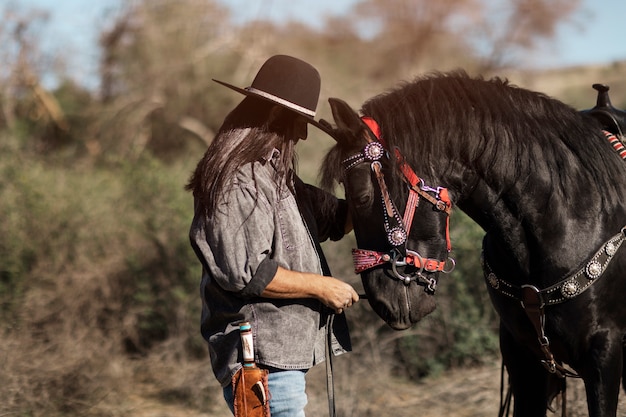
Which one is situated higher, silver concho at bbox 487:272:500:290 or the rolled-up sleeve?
the rolled-up sleeve

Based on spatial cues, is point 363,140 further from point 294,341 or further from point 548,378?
point 548,378

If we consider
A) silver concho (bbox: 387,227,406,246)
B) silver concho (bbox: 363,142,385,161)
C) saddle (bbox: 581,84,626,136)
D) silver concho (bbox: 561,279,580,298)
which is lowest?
silver concho (bbox: 561,279,580,298)

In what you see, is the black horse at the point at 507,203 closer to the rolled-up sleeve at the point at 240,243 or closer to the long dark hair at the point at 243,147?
the long dark hair at the point at 243,147

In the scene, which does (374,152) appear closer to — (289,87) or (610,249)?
(289,87)

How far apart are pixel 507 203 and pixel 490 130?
0.92ft

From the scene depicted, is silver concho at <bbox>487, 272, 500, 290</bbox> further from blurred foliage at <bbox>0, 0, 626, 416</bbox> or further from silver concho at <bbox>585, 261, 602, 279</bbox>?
blurred foliage at <bbox>0, 0, 626, 416</bbox>

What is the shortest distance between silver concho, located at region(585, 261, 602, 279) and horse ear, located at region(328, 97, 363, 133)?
3.15 ft

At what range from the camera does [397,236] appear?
92.0 inches

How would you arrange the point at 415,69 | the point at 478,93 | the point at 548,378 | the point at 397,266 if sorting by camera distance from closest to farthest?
the point at 397,266, the point at 478,93, the point at 548,378, the point at 415,69

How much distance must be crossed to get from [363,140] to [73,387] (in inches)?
145

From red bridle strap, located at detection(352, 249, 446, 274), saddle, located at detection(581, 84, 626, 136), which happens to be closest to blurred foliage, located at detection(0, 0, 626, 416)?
saddle, located at detection(581, 84, 626, 136)

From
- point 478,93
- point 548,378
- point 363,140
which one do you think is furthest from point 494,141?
point 548,378

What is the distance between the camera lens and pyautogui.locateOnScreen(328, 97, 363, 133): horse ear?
2.33 metres

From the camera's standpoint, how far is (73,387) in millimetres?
5125
